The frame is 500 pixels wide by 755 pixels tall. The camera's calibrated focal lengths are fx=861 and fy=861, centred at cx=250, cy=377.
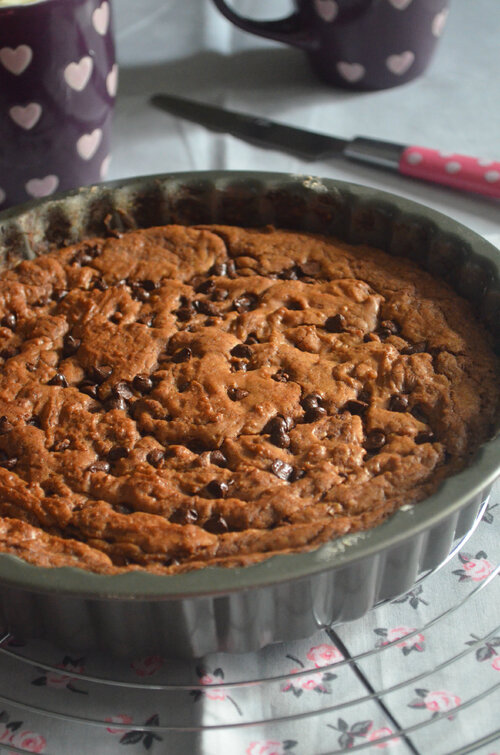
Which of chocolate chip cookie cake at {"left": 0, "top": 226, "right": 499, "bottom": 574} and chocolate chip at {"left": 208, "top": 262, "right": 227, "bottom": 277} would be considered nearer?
chocolate chip cookie cake at {"left": 0, "top": 226, "right": 499, "bottom": 574}

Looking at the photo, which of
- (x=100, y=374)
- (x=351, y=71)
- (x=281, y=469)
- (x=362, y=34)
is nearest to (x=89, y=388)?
(x=100, y=374)

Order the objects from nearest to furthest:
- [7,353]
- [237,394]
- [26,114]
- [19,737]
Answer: [19,737] → [237,394] → [7,353] → [26,114]

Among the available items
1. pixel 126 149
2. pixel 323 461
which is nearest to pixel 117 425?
pixel 323 461

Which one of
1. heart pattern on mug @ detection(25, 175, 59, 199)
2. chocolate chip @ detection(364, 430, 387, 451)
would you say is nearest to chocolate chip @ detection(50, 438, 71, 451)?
chocolate chip @ detection(364, 430, 387, 451)

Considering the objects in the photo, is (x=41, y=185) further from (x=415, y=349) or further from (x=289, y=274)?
(x=415, y=349)

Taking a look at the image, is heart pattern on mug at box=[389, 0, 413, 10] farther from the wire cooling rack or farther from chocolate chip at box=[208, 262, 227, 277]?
the wire cooling rack

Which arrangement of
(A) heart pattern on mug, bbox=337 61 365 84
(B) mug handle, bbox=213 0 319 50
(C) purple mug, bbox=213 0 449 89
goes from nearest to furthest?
(C) purple mug, bbox=213 0 449 89
(B) mug handle, bbox=213 0 319 50
(A) heart pattern on mug, bbox=337 61 365 84

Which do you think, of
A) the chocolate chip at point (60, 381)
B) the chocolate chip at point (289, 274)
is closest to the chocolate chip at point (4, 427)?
the chocolate chip at point (60, 381)

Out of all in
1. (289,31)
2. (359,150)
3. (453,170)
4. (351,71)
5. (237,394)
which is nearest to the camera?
(237,394)

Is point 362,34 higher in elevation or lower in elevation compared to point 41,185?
higher
